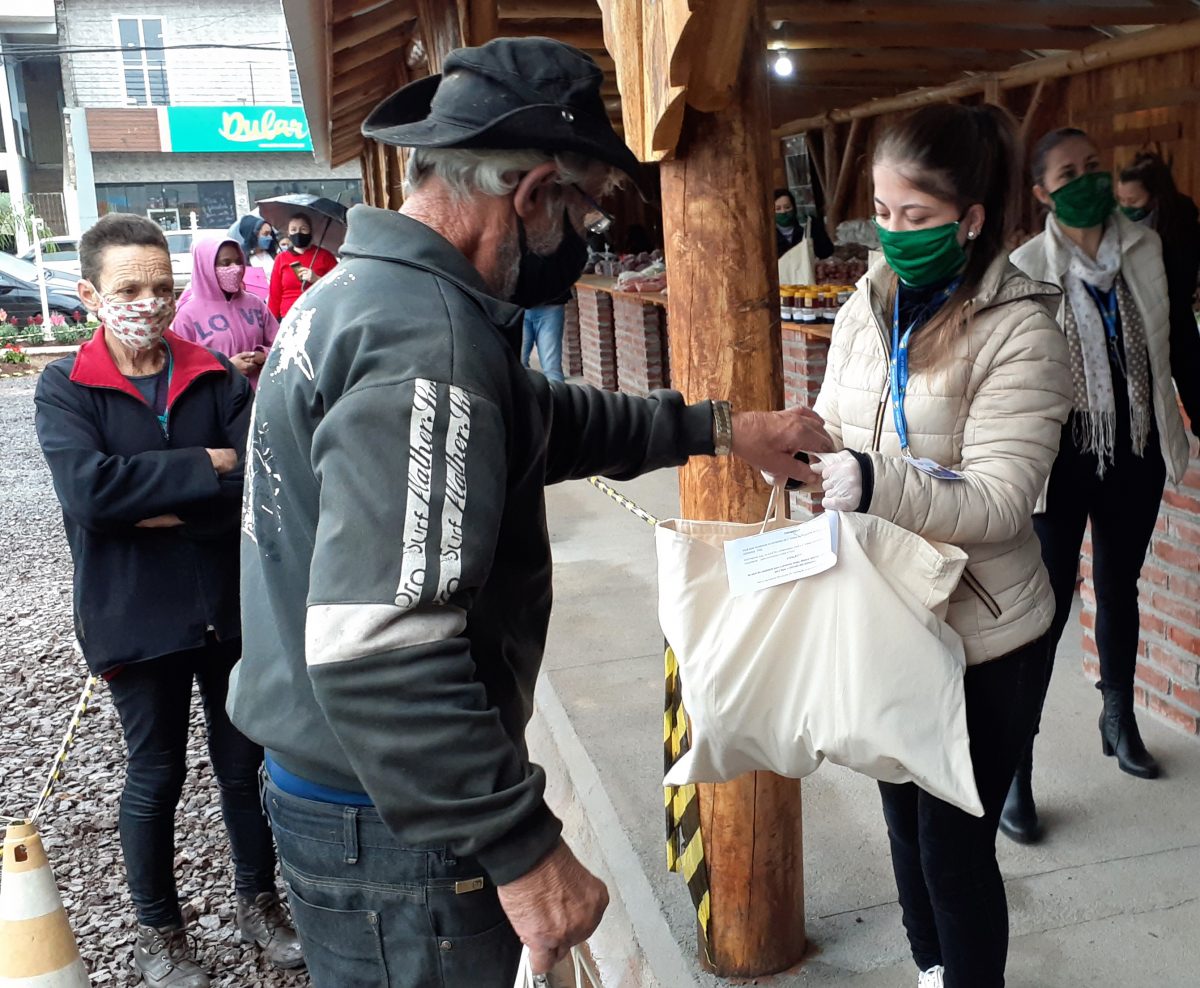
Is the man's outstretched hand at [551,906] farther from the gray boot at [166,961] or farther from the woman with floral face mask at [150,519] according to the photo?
the gray boot at [166,961]

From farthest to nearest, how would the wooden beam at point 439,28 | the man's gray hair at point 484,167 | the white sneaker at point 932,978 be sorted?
the wooden beam at point 439,28 → the white sneaker at point 932,978 → the man's gray hair at point 484,167

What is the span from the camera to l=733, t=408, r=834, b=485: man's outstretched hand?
2.34m

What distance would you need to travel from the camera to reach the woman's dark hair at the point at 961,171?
6.96 ft

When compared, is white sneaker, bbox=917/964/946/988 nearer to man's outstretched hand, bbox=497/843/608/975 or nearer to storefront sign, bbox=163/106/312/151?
man's outstretched hand, bbox=497/843/608/975

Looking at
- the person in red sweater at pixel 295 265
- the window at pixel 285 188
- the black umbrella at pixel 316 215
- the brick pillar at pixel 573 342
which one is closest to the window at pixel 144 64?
the window at pixel 285 188

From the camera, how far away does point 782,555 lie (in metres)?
2.14

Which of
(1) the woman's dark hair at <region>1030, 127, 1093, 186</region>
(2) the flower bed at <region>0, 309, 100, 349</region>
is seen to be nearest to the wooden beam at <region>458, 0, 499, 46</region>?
(1) the woman's dark hair at <region>1030, 127, 1093, 186</region>

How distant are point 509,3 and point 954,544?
18.5 ft

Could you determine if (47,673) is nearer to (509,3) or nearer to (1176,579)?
(509,3)

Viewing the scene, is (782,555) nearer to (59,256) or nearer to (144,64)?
(59,256)

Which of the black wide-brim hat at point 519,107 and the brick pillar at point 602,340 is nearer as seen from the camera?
the black wide-brim hat at point 519,107

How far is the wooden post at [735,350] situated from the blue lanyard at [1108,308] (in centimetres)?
123

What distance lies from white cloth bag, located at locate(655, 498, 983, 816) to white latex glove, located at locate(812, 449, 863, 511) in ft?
0.11

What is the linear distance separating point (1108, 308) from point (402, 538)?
262 centimetres
